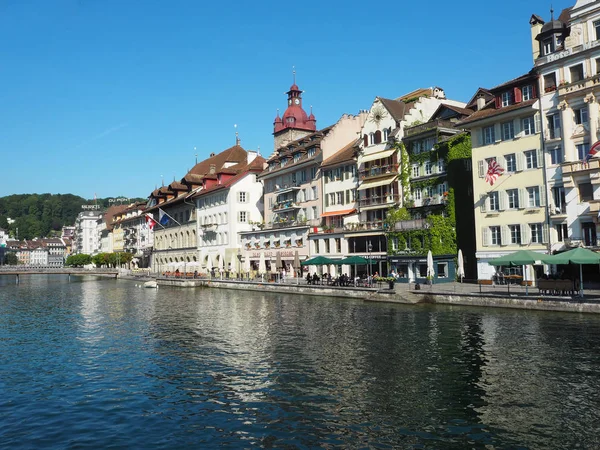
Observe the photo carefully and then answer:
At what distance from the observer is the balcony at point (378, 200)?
60.2 metres

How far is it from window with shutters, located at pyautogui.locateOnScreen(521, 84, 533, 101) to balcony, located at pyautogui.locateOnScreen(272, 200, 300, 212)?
36.2 meters

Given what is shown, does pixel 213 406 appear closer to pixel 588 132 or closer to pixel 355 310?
pixel 355 310

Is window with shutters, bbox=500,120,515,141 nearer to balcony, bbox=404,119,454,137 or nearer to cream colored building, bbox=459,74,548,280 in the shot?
cream colored building, bbox=459,74,548,280

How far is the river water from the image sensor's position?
14047 mm

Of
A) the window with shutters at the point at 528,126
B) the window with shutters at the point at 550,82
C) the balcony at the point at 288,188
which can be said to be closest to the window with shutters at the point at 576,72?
the window with shutters at the point at 550,82

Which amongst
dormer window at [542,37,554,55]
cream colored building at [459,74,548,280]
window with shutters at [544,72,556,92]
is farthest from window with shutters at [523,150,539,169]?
dormer window at [542,37,554,55]

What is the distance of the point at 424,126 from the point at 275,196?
32.3 meters

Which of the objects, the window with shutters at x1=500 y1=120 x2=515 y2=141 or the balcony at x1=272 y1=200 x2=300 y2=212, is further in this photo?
the balcony at x1=272 y1=200 x2=300 y2=212

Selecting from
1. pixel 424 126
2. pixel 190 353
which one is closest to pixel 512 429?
pixel 190 353

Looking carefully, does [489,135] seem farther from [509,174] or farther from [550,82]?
[550,82]

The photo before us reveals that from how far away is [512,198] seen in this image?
47.7 metres

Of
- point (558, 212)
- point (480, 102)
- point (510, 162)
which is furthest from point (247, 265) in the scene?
point (558, 212)

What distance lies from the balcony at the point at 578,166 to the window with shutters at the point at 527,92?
7.37 metres

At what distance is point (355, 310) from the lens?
3959 cm
